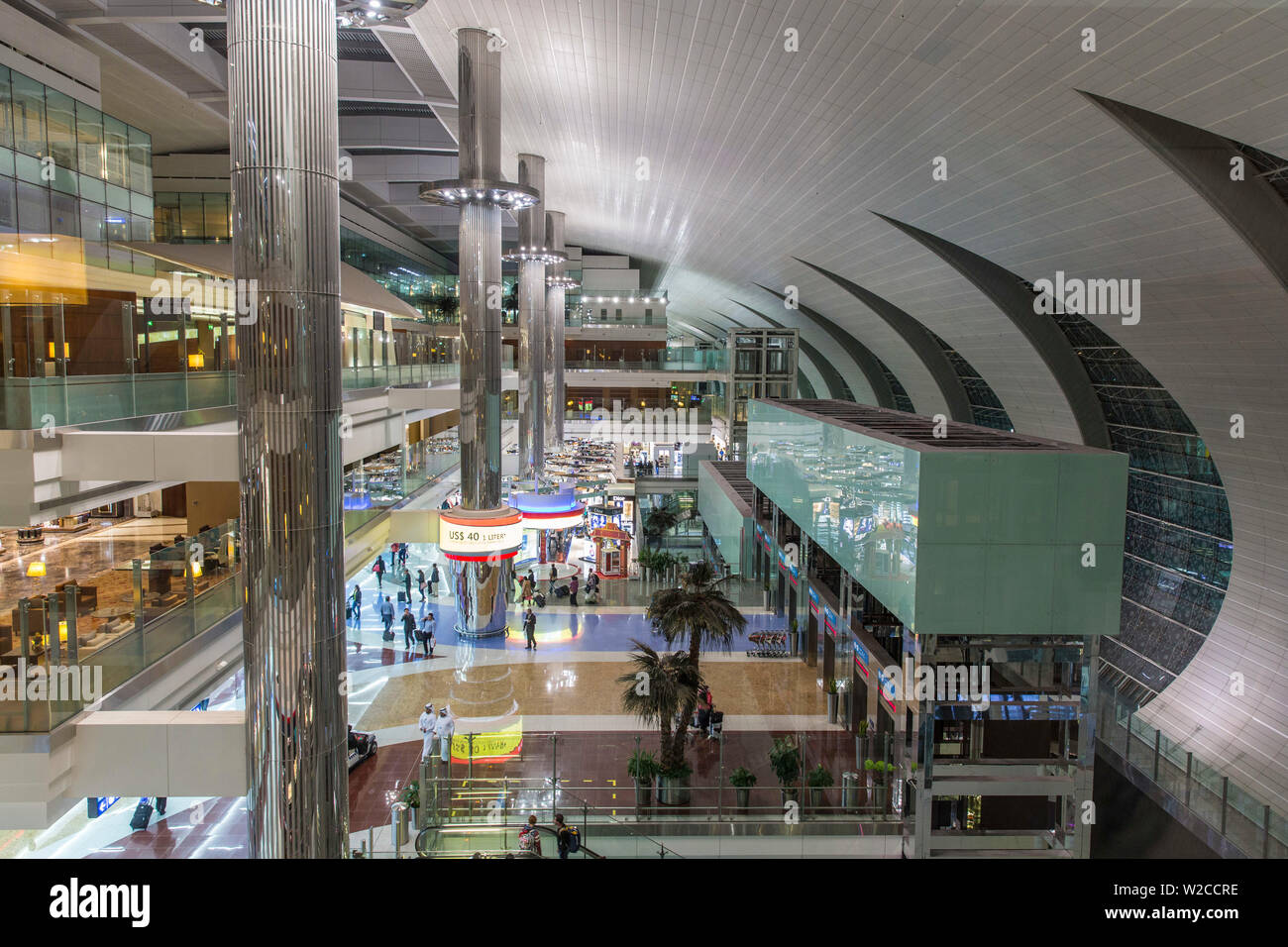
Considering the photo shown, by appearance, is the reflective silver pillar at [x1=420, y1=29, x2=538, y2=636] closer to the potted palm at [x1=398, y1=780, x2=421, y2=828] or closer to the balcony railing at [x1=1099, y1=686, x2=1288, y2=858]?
the potted palm at [x1=398, y1=780, x2=421, y2=828]

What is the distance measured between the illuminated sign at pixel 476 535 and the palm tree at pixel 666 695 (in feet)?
20.3

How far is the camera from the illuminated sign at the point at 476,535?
18.4m

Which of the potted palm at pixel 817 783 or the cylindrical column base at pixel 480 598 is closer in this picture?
the potted palm at pixel 817 783

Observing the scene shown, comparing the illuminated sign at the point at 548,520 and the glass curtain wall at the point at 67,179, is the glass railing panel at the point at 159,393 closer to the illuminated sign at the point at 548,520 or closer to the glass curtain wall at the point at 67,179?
the glass curtain wall at the point at 67,179

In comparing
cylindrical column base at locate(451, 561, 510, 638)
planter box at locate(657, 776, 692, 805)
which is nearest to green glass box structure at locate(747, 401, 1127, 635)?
planter box at locate(657, 776, 692, 805)

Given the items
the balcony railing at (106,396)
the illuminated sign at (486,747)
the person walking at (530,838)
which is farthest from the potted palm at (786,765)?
the balcony railing at (106,396)

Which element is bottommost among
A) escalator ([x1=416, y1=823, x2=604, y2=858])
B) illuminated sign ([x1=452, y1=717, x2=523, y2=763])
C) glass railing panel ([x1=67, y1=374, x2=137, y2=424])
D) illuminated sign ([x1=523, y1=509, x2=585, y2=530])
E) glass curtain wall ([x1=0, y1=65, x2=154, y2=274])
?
escalator ([x1=416, y1=823, x2=604, y2=858])

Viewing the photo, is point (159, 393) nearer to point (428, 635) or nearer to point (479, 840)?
point (479, 840)

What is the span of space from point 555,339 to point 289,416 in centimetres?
3502

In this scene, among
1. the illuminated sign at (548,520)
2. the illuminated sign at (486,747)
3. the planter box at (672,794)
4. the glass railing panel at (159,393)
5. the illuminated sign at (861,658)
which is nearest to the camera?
the glass railing panel at (159,393)

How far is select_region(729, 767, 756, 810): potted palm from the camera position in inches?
475

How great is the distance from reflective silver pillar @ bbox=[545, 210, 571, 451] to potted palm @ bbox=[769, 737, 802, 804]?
26.7 metres
